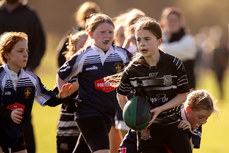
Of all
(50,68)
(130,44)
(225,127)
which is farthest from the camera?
(50,68)

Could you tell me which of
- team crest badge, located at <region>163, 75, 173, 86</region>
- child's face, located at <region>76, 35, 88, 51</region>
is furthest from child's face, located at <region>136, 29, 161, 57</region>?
child's face, located at <region>76, 35, 88, 51</region>

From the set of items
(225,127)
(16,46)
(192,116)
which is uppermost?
(16,46)

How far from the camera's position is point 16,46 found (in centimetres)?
645

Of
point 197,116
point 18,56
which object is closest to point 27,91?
point 18,56

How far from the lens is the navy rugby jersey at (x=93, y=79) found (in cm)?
684

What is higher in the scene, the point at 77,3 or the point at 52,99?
the point at 77,3

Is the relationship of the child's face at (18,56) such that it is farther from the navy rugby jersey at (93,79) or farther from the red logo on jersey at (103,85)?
the red logo on jersey at (103,85)

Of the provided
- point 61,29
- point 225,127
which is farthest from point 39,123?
point 61,29

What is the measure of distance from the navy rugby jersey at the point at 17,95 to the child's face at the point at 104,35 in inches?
36.4

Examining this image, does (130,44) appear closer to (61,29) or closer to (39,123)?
(39,123)

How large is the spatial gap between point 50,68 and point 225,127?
24495 mm

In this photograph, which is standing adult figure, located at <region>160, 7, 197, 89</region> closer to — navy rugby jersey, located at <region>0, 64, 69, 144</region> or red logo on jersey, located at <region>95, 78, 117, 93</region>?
red logo on jersey, located at <region>95, 78, 117, 93</region>

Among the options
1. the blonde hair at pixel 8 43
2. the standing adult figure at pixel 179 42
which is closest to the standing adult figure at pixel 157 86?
the blonde hair at pixel 8 43

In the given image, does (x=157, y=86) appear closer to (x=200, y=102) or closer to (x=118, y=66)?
(x=200, y=102)
